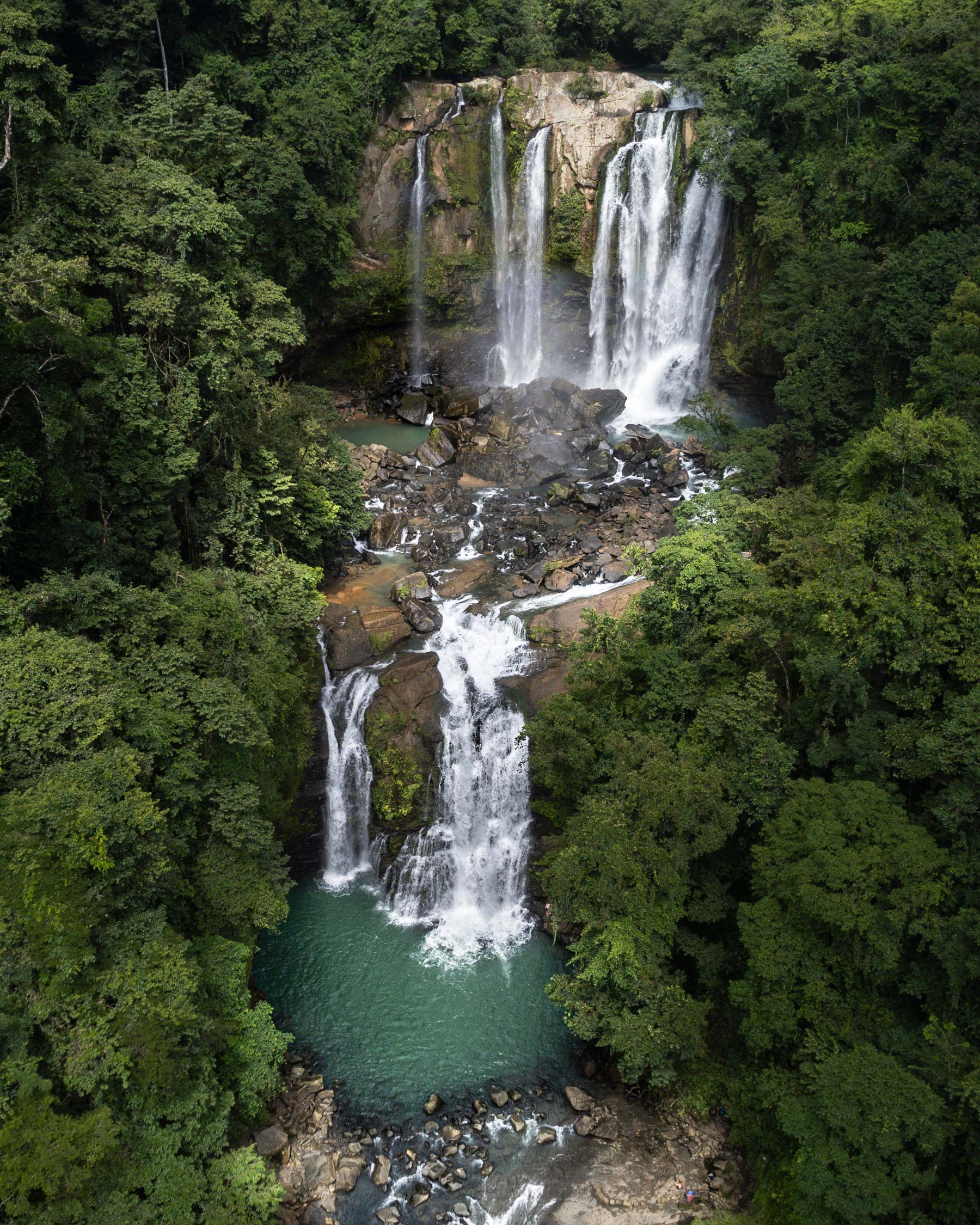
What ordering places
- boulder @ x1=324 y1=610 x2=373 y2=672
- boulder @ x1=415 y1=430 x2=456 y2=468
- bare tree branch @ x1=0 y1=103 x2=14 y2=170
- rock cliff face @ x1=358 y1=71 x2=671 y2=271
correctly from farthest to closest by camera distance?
1. rock cliff face @ x1=358 y1=71 x2=671 y2=271
2. boulder @ x1=415 y1=430 x2=456 y2=468
3. boulder @ x1=324 y1=610 x2=373 y2=672
4. bare tree branch @ x1=0 y1=103 x2=14 y2=170

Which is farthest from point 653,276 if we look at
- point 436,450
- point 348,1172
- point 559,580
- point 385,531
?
point 348,1172

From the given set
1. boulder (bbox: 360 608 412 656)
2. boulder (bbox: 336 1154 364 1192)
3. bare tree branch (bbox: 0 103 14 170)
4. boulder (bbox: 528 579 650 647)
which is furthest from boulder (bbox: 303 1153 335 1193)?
bare tree branch (bbox: 0 103 14 170)

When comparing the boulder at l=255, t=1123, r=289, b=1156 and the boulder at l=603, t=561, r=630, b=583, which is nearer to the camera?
the boulder at l=255, t=1123, r=289, b=1156

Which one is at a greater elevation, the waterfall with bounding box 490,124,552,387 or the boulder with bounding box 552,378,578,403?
the waterfall with bounding box 490,124,552,387

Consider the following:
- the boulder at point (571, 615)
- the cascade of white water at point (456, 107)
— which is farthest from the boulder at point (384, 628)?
the cascade of white water at point (456, 107)

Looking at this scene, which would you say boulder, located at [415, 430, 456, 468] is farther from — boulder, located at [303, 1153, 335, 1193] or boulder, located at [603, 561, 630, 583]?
boulder, located at [303, 1153, 335, 1193]

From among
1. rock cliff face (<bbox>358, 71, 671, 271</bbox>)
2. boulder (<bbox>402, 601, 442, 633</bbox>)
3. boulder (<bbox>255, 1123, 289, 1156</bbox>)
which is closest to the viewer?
boulder (<bbox>255, 1123, 289, 1156</bbox>)
